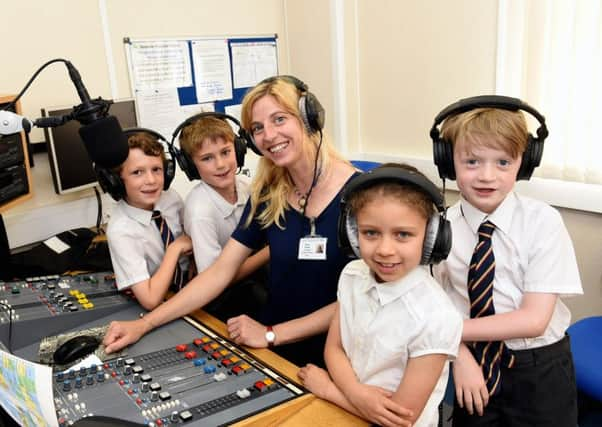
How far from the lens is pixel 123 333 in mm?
1310

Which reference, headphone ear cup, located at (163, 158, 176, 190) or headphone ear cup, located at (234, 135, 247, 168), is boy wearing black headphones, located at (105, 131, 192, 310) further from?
headphone ear cup, located at (234, 135, 247, 168)

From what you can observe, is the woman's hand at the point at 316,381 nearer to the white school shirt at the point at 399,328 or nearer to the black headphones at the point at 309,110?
the white school shirt at the point at 399,328

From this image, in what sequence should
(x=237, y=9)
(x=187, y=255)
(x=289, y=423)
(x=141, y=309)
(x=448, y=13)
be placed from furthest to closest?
(x=237, y=9) → (x=448, y=13) → (x=187, y=255) → (x=141, y=309) → (x=289, y=423)

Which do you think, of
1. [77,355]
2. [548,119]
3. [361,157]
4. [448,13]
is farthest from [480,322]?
[361,157]

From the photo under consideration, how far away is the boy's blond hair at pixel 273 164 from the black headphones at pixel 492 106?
1.13 ft

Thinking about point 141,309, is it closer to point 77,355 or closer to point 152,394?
point 77,355

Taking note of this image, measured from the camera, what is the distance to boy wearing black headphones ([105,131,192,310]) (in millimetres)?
1565

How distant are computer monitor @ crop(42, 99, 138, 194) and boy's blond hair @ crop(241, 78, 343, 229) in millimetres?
783

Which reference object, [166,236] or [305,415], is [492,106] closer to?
[305,415]

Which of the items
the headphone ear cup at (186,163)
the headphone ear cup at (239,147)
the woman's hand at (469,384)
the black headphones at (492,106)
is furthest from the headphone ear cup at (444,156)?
the headphone ear cup at (186,163)

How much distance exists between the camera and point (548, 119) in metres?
2.27

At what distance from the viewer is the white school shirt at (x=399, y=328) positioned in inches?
39.4

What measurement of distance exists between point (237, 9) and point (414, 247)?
2.37 meters

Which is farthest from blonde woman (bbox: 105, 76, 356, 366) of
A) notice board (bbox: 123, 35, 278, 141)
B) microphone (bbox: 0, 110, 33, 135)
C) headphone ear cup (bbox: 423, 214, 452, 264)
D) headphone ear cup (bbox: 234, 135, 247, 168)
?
notice board (bbox: 123, 35, 278, 141)
